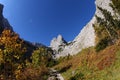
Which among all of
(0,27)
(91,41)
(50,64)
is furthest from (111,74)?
(0,27)

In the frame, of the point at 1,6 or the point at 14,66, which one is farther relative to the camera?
the point at 1,6

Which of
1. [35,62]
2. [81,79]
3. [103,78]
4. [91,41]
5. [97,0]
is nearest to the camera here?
[103,78]

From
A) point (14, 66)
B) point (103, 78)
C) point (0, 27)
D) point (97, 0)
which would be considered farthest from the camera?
point (0, 27)

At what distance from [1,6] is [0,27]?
3416 cm

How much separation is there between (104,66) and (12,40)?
65.6 feet

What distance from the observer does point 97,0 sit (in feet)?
459

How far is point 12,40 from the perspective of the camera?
31703mm

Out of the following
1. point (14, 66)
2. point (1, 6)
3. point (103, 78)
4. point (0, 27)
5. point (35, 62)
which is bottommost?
point (103, 78)

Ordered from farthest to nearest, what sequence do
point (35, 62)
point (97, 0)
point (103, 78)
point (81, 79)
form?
point (97, 0), point (35, 62), point (81, 79), point (103, 78)

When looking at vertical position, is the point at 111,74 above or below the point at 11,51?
below

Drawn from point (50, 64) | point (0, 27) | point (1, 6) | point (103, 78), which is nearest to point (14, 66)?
point (103, 78)

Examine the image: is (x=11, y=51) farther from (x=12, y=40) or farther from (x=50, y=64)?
(x=50, y=64)

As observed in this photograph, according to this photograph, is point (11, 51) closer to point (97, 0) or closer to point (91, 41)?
point (91, 41)

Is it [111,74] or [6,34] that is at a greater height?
[6,34]
